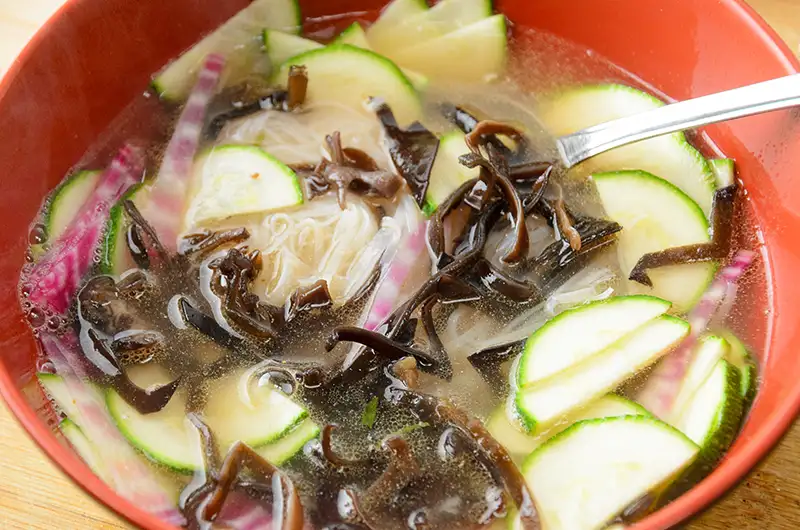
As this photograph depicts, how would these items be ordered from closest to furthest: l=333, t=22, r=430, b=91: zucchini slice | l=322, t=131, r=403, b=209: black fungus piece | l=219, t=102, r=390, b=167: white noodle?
l=322, t=131, r=403, b=209: black fungus piece < l=219, t=102, r=390, b=167: white noodle < l=333, t=22, r=430, b=91: zucchini slice

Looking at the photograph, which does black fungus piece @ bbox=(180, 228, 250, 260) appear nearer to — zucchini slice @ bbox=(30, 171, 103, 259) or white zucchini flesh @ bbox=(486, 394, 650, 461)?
zucchini slice @ bbox=(30, 171, 103, 259)

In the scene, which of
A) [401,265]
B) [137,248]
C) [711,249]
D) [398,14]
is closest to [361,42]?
[398,14]

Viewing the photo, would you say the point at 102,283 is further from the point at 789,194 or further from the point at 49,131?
the point at 789,194

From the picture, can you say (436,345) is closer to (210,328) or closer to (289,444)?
(289,444)

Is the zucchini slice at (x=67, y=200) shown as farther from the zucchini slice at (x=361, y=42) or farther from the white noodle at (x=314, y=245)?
the zucchini slice at (x=361, y=42)

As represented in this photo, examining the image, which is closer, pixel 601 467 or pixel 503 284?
pixel 601 467

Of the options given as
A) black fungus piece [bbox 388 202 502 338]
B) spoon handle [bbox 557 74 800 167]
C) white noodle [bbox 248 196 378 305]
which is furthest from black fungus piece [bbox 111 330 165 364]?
spoon handle [bbox 557 74 800 167]
